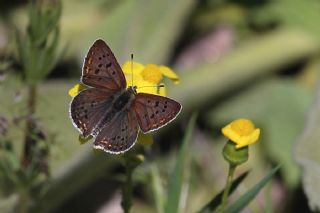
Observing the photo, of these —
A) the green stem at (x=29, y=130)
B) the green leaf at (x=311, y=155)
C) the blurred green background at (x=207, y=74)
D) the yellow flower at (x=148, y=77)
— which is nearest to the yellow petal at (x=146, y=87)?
the yellow flower at (x=148, y=77)

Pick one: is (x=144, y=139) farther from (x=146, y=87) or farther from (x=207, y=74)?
(x=207, y=74)

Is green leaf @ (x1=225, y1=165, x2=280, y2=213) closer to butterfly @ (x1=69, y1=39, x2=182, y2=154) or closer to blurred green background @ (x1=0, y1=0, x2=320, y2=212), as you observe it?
butterfly @ (x1=69, y1=39, x2=182, y2=154)

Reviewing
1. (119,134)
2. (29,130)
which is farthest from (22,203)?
(119,134)

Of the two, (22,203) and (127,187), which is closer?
(127,187)

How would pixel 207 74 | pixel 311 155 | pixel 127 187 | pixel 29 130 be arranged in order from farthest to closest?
pixel 207 74 < pixel 311 155 < pixel 29 130 < pixel 127 187

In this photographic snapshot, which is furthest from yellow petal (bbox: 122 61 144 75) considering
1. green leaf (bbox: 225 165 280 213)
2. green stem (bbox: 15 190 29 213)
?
green stem (bbox: 15 190 29 213)

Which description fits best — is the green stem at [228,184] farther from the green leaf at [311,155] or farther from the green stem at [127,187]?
the green leaf at [311,155]

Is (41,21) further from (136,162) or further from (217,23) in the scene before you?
(217,23)
